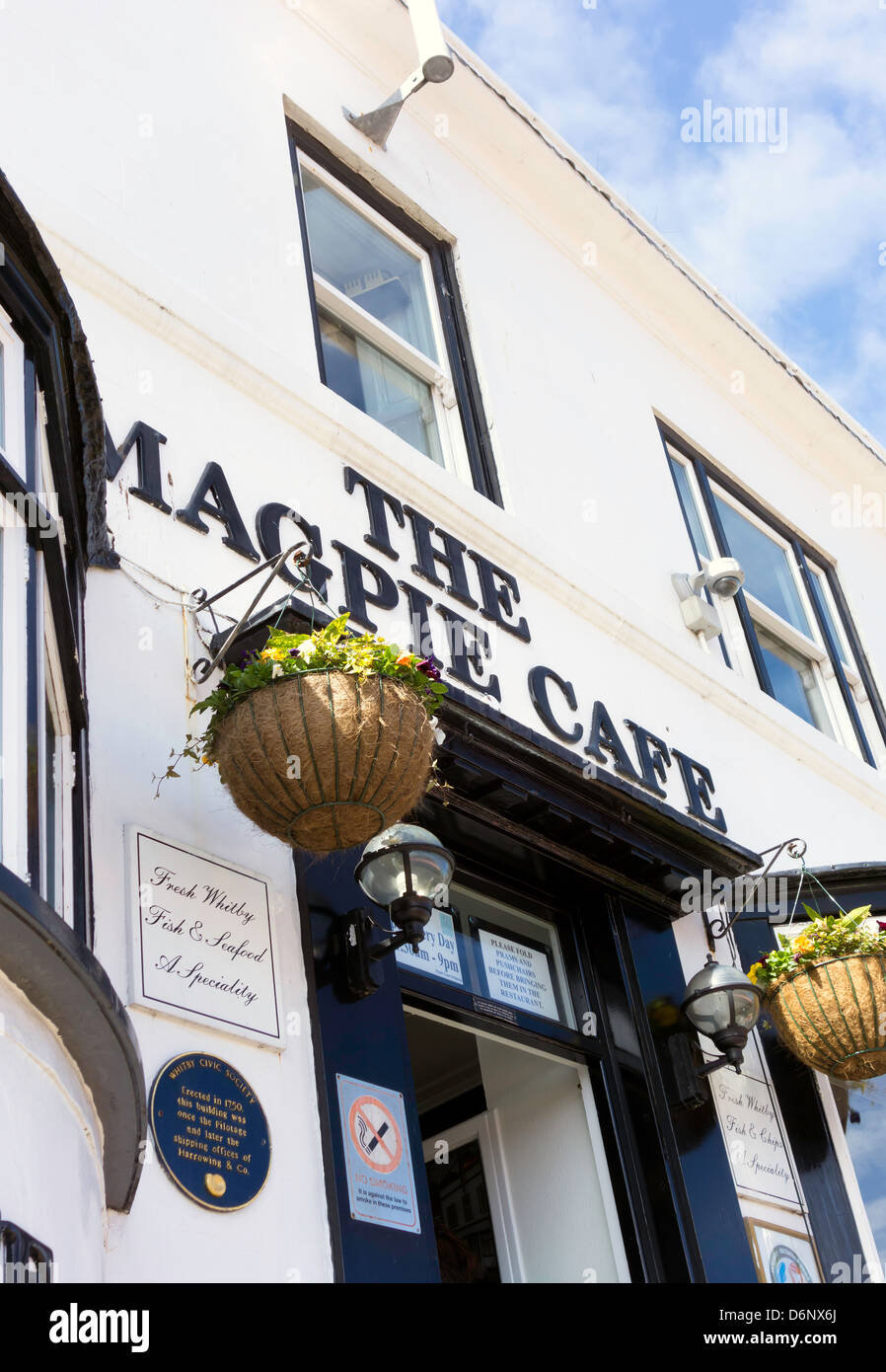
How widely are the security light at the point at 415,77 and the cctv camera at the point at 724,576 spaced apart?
2900 mm

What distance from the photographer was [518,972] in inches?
236

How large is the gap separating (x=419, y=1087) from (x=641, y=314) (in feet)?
18.1

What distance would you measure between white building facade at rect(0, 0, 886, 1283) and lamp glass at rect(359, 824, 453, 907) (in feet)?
1.24

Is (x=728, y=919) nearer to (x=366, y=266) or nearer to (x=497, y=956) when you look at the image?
(x=497, y=956)

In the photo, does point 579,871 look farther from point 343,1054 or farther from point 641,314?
point 641,314

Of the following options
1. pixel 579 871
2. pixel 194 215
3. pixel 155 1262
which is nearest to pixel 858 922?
pixel 579 871

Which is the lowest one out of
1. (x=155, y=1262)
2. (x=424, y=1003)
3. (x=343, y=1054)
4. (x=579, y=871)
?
(x=155, y=1262)

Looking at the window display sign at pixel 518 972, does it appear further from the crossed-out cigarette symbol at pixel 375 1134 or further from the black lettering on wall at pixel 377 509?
the black lettering on wall at pixel 377 509

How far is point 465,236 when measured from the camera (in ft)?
28.2

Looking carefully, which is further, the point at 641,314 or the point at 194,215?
the point at 641,314

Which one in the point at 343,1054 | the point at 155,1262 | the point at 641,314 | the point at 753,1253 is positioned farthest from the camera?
the point at 641,314

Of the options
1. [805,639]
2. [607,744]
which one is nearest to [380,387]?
[607,744]

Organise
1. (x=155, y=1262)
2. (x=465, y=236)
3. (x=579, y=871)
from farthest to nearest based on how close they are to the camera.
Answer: (x=465, y=236) < (x=579, y=871) < (x=155, y=1262)

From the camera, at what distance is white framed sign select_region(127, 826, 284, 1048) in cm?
Answer: 422
